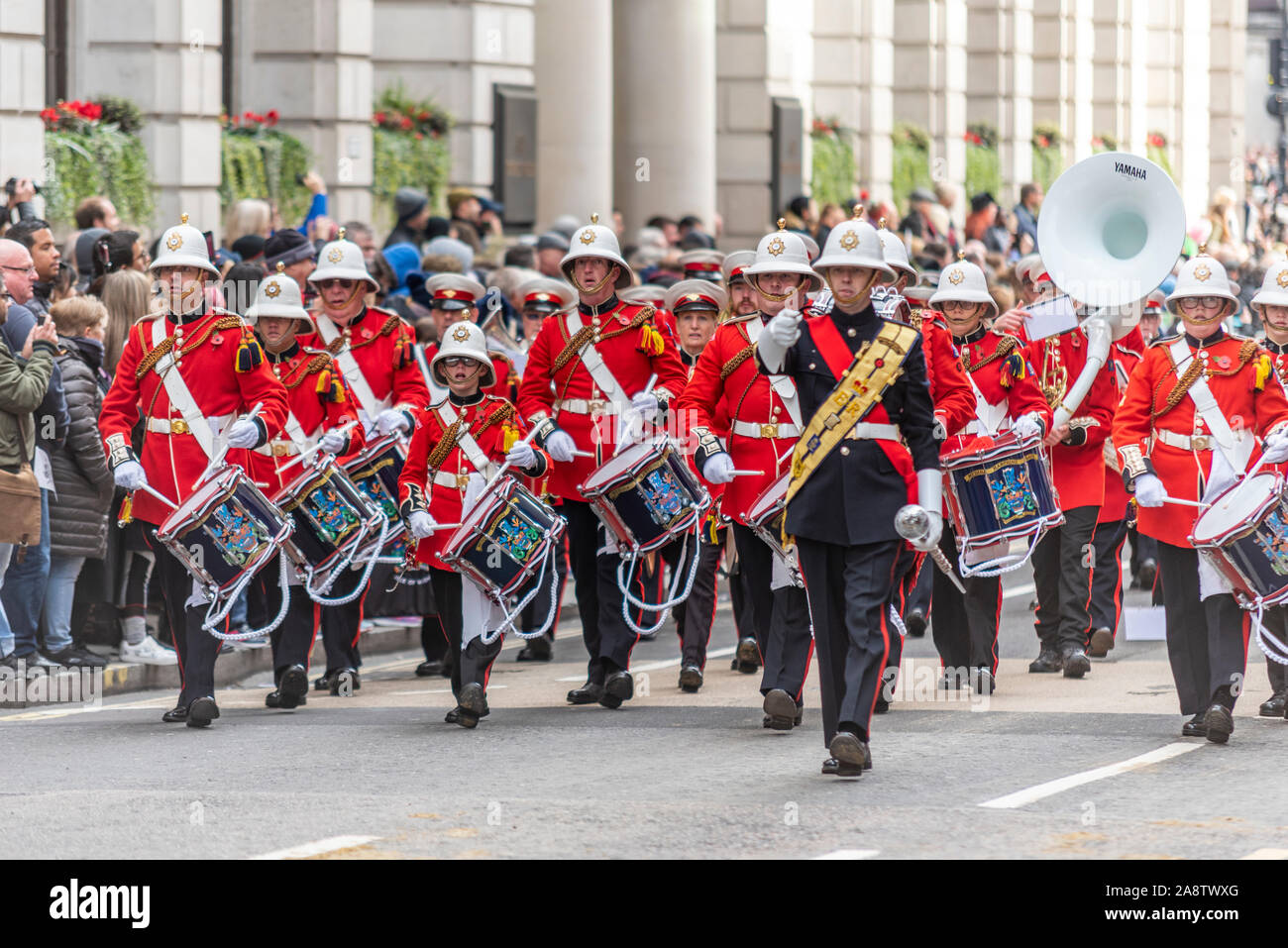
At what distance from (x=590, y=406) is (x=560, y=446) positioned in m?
0.54

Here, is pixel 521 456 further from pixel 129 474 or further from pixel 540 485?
pixel 129 474

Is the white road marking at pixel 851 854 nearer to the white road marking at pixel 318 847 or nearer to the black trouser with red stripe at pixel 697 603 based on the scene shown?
the white road marking at pixel 318 847

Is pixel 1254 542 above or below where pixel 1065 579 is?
above

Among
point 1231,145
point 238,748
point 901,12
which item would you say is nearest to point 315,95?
point 238,748

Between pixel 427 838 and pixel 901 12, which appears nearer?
pixel 427 838

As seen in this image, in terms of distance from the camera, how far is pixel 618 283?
12.3 meters

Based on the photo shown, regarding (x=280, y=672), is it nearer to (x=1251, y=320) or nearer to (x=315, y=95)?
(x=315, y=95)

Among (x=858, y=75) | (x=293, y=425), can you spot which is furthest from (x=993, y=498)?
(x=858, y=75)

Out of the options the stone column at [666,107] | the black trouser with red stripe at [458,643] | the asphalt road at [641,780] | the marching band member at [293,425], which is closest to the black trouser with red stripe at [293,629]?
the marching band member at [293,425]

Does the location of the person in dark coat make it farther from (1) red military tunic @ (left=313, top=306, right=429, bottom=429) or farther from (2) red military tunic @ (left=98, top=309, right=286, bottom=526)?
(2) red military tunic @ (left=98, top=309, right=286, bottom=526)

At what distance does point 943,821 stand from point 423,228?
36.1ft

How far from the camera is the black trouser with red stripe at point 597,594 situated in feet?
38.5

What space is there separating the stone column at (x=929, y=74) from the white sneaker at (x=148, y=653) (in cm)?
2376

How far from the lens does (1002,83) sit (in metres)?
40.2
